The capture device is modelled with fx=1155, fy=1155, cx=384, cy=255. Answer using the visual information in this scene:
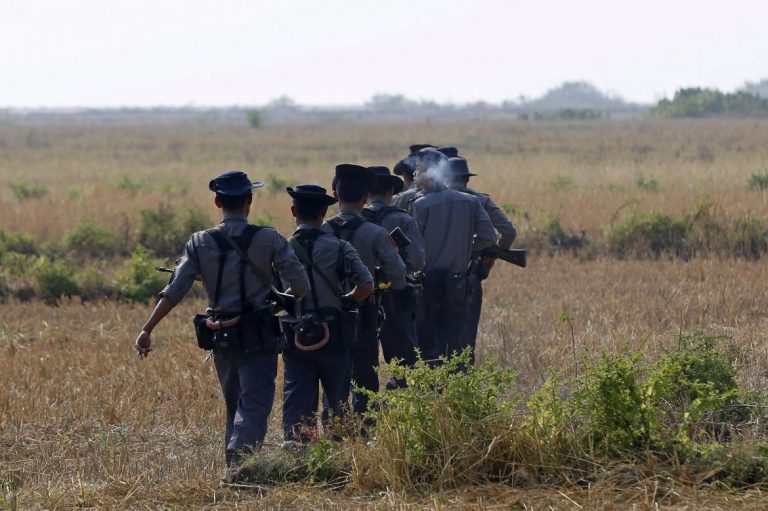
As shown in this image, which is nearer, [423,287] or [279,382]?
[423,287]

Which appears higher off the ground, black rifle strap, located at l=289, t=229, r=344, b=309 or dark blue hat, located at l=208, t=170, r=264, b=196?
dark blue hat, located at l=208, t=170, r=264, b=196

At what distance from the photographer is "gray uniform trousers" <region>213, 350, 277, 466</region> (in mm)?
5891

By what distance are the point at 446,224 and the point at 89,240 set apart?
9.14 m

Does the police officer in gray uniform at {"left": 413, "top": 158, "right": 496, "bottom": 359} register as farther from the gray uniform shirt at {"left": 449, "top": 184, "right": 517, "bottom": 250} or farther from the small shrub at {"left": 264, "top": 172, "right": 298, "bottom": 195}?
the small shrub at {"left": 264, "top": 172, "right": 298, "bottom": 195}

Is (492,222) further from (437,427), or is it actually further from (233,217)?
(437,427)

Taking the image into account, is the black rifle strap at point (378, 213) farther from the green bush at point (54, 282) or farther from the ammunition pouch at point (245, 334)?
the green bush at point (54, 282)

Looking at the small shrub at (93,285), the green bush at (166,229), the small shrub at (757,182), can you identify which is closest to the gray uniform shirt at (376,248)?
the small shrub at (93,285)

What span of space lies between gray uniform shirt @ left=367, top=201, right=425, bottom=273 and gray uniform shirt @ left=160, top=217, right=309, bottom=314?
1490mm

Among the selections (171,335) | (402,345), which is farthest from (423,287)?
(171,335)

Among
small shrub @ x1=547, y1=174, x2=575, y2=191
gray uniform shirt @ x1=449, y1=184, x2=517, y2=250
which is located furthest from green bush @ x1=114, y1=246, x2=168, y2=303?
small shrub @ x1=547, y1=174, x2=575, y2=191

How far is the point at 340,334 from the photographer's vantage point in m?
6.39

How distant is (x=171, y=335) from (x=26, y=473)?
441 centimetres

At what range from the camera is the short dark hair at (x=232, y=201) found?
600 centimetres

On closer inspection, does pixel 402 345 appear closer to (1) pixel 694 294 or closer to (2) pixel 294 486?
(2) pixel 294 486
